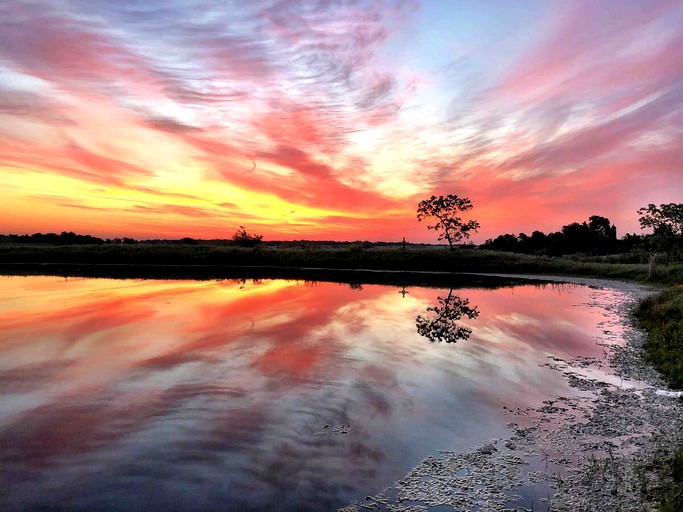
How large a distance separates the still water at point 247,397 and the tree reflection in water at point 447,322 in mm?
170

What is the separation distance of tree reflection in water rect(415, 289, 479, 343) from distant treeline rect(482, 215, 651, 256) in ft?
237

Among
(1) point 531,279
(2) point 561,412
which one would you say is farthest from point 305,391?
(1) point 531,279

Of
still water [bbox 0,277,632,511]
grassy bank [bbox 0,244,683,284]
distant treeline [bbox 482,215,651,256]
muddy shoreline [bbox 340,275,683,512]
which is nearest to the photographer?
muddy shoreline [bbox 340,275,683,512]

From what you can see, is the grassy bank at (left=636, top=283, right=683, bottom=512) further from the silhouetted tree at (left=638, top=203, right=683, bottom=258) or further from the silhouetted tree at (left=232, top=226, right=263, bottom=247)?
the silhouetted tree at (left=232, top=226, right=263, bottom=247)

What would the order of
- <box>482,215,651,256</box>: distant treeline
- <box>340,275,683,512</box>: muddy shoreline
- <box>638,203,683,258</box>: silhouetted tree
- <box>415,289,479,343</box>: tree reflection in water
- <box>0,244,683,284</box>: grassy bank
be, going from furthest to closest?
<box>482,215,651,256</box>: distant treeline < <box>0,244,683,284</box>: grassy bank < <box>638,203,683,258</box>: silhouetted tree < <box>415,289,479,343</box>: tree reflection in water < <box>340,275,683,512</box>: muddy shoreline

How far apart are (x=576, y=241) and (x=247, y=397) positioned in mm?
106752

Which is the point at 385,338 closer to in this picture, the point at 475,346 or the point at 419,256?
the point at 475,346

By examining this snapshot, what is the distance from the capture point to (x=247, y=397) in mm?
10906

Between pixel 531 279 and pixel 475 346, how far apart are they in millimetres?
37091

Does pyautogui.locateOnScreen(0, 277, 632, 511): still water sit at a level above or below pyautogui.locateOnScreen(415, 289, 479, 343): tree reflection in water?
below

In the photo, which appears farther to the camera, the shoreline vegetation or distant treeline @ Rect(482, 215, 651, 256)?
distant treeline @ Rect(482, 215, 651, 256)

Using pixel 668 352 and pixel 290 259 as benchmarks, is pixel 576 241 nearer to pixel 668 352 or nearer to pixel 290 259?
pixel 290 259

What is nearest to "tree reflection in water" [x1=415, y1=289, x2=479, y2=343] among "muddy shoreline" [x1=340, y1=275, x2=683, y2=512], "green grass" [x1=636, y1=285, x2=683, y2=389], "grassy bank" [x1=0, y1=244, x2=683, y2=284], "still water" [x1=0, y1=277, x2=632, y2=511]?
"still water" [x1=0, y1=277, x2=632, y2=511]

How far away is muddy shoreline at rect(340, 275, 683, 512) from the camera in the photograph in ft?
20.7
